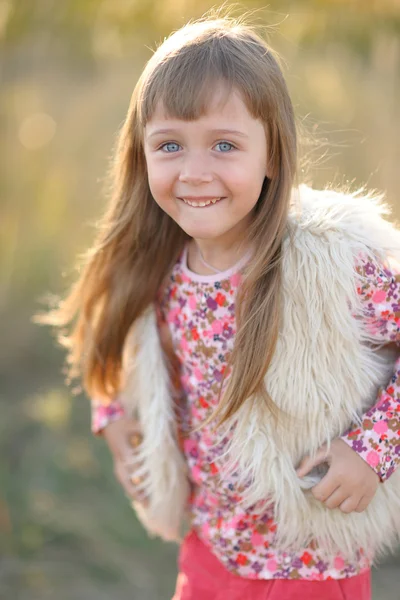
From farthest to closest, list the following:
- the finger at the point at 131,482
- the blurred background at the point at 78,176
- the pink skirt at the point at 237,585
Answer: the blurred background at the point at 78,176
the finger at the point at 131,482
the pink skirt at the point at 237,585

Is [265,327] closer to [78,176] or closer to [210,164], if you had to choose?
[210,164]

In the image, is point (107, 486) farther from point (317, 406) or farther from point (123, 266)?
point (317, 406)

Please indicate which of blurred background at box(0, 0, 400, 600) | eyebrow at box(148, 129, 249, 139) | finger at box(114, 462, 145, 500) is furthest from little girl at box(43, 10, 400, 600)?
blurred background at box(0, 0, 400, 600)

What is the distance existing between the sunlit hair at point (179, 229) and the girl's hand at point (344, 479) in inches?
5.8

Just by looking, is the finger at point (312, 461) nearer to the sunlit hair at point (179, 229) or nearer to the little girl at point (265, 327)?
the little girl at point (265, 327)

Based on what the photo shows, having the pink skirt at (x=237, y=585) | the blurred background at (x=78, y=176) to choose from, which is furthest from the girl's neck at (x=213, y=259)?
the blurred background at (x=78, y=176)

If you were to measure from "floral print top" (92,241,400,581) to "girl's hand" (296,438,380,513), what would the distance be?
18 millimetres

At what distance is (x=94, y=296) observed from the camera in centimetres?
185

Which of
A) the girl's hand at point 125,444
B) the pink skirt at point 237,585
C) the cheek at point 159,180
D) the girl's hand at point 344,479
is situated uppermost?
the cheek at point 159,180

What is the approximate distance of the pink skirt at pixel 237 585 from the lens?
1557mm

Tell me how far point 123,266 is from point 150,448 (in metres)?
0.42

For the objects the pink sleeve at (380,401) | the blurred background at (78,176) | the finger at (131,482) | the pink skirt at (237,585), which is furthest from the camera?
the blurred background at (78,176)

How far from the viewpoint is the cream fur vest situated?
1465 millimetres

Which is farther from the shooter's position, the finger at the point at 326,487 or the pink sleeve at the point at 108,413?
the pink sleeve at the point at 108,413
